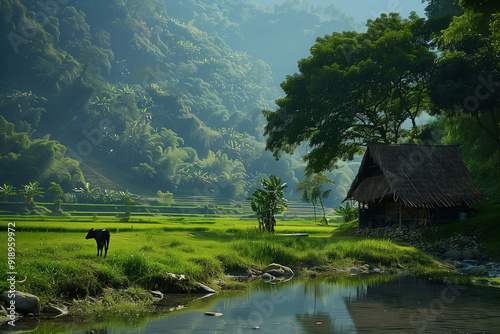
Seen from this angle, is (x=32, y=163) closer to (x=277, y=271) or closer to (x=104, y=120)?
(x=104, y=120)

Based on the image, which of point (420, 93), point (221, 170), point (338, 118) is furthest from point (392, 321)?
point (221, 170)

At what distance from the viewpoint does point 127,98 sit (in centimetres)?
13900

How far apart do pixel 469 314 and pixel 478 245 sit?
13.1 meters

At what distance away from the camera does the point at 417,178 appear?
2609 centimetres

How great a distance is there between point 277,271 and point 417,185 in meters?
12.0

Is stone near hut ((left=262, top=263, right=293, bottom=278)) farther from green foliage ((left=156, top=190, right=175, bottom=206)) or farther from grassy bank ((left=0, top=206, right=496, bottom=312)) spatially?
green foliage ((left=156, top=190, right=175, bottom=206))

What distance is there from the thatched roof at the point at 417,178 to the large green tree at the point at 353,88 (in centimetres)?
419

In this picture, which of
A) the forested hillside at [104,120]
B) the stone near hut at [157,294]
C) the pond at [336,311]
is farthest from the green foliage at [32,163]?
the pond at [336,311]

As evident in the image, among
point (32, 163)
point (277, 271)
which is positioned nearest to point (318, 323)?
point (277, 271)

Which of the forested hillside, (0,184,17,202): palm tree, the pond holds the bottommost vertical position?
the pond

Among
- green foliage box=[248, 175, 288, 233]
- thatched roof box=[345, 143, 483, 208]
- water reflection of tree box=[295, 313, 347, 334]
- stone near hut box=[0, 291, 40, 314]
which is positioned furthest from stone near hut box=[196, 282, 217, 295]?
green foliage box=[248, 175, 288, 233]

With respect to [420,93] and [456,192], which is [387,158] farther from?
[420,93]

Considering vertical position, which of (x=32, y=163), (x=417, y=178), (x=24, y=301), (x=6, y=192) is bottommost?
(x=24, y=301)

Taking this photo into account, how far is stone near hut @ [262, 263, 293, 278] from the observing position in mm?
17016
